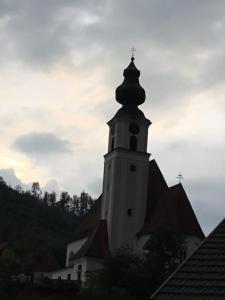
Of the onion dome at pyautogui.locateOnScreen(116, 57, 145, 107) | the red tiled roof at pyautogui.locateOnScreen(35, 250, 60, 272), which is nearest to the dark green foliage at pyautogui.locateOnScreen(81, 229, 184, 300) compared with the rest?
the onion dome at pyautogui.locateOnScreen(116, 57, 145, 107)

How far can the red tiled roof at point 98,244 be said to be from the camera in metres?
68.1

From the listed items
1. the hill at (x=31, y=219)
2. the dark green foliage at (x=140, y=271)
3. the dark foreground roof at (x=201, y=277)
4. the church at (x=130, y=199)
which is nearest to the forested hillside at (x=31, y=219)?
the hill at (x=31, y=219)

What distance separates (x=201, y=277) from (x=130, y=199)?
53.2 m

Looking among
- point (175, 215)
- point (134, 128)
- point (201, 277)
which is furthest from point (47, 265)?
point (201, 277)

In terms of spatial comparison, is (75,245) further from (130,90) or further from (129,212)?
(130,90)

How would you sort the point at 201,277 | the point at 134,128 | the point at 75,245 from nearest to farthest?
1. the point at 201,277
2. the point at 134,128
3. the point at 75,245

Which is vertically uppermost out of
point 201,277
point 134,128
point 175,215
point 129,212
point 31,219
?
A: point 31,219

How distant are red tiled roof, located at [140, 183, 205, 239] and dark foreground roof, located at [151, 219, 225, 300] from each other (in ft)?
155

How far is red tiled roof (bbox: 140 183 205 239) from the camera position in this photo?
66500mm

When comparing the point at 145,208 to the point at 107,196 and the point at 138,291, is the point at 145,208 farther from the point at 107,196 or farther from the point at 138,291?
the point at 138,291

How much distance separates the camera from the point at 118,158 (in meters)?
70.7

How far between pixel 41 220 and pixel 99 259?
105327 mm

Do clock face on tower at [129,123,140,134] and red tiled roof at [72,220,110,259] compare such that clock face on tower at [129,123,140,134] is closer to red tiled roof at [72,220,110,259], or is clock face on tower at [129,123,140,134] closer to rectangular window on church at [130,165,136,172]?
rectangular window on church at [130,165,136,172]

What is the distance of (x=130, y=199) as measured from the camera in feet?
229
